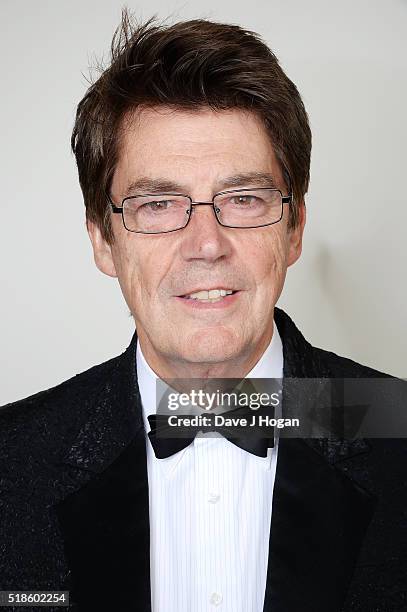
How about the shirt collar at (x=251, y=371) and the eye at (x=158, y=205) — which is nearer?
the eye at (x=158, y=205)

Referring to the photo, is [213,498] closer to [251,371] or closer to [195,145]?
[251,371]

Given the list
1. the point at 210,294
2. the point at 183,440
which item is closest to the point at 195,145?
the point at 210,294

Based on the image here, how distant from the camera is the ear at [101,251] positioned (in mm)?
2439

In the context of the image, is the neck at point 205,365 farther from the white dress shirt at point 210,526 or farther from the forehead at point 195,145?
the forehead at point 195,145

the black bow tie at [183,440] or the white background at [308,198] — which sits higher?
the white background at [308,198]

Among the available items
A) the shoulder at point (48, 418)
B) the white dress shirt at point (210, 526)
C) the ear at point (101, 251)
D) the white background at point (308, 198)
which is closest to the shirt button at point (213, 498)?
the white dress shirt at point (210, 526)

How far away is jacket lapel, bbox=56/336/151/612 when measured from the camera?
7.02 feet

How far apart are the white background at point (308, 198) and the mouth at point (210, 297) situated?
35.2 inches

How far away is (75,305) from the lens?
316cm

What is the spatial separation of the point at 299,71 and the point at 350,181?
13.8 inches

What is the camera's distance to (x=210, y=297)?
218cm

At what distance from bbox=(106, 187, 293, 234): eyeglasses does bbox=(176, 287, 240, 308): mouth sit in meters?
0.14

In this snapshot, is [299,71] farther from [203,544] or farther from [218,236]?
[203,544]

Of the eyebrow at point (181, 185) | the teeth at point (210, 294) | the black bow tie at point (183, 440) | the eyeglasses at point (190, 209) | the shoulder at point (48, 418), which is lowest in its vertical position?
the black bow tie at point (183, 440)
